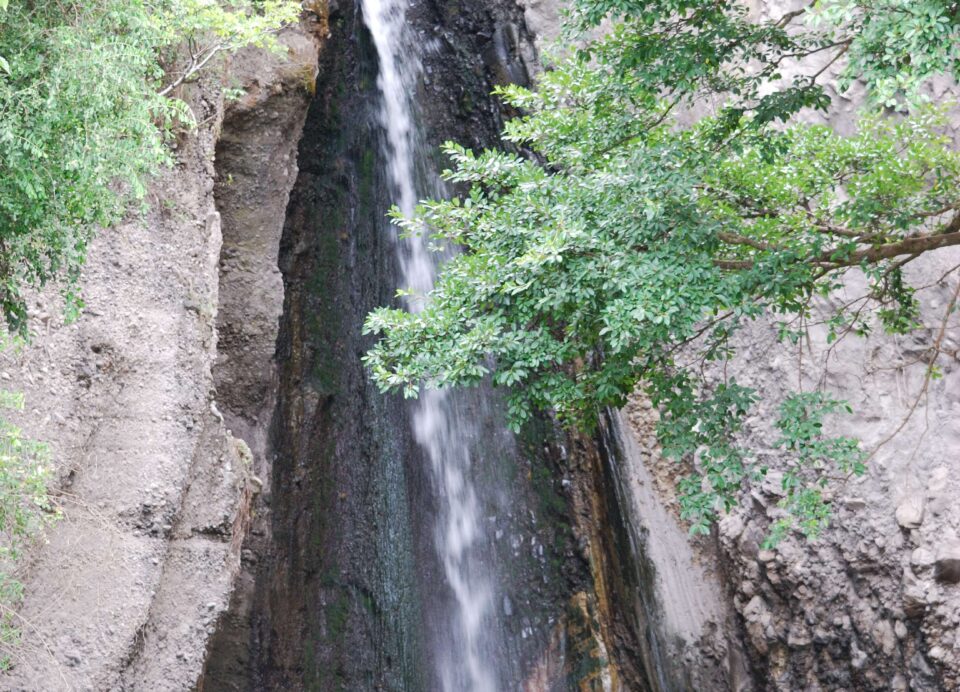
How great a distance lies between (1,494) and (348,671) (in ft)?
17.2

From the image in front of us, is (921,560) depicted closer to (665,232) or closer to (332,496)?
(665,232)

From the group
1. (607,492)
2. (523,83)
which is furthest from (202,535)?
(523,83)

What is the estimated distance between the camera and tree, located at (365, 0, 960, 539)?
6.15 metres

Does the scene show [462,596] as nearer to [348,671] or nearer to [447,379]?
[348,671]

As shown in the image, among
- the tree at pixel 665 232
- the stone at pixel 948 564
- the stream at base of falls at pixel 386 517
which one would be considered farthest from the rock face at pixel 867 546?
the tree at pixel 665 232

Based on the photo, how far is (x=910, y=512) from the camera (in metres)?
9.03

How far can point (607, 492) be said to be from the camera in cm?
1117

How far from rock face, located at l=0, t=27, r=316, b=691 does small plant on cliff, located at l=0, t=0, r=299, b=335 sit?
1593 millimetres

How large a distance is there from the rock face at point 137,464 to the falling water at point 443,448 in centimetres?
301

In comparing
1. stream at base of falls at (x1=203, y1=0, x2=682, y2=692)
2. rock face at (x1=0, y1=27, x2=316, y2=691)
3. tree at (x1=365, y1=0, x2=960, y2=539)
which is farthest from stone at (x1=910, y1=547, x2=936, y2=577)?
rock face at (x1=0, y1=27, x2=316, y2=691)

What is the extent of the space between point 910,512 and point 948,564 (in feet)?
2.06

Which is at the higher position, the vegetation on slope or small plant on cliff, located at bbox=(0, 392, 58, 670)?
the vegetation on slope

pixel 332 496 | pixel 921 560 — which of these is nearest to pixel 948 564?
pixel 921 560

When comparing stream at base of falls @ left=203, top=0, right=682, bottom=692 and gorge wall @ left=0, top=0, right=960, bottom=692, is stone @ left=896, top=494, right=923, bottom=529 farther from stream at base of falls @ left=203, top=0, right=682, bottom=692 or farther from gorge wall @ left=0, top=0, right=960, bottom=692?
stream at base of falls @ left=203, top=0, right=682, bottom=692
